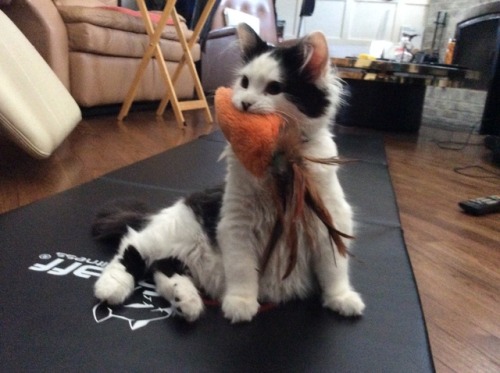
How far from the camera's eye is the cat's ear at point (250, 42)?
34.0 inches

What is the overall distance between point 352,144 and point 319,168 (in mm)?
1937

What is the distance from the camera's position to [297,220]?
0.76 meters

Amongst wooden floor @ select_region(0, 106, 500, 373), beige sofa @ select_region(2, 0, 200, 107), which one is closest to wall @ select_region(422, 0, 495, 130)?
wooden floor @ select_region(0, 106, 500, 373)

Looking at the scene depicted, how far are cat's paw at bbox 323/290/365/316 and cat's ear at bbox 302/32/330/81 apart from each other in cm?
39

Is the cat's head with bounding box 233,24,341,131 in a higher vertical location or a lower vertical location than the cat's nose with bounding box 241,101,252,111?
higher

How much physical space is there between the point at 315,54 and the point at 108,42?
7.60 ft

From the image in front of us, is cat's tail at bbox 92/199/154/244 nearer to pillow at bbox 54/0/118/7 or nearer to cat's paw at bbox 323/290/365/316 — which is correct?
cat's paw at bbox 323/290/365/316

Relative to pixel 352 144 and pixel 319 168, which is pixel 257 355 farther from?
pixel 352 144

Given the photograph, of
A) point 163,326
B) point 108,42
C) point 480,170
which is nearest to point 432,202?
point 480,170

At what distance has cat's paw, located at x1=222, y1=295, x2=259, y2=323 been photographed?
2.53 feet

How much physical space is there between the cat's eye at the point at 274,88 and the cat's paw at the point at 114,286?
43 cm

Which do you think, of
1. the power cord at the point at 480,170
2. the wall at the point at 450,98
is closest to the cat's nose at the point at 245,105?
the power cord at the point at 480,170

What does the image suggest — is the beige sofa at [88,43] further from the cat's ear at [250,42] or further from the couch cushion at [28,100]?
the cat's ear at [250,42]

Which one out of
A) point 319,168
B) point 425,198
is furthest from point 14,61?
point 425,198
